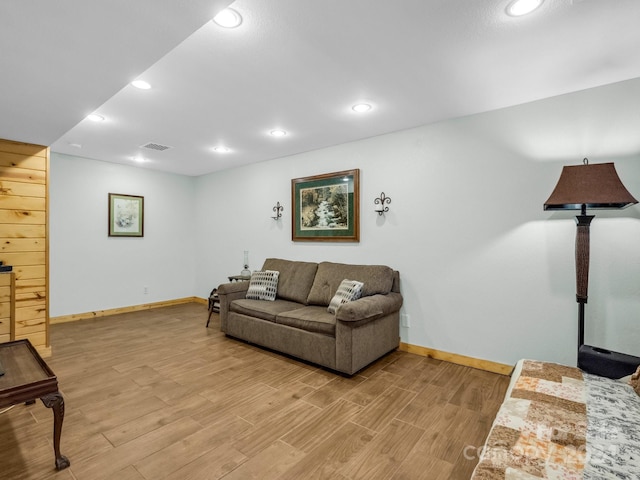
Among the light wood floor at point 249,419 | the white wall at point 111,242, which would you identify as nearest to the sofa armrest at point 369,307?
the light wood floor at point 249,419

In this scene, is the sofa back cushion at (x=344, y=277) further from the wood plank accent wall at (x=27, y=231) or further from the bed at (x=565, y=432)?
the wood plank accent wall at (x=27, y=231)

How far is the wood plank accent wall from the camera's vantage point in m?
3.26

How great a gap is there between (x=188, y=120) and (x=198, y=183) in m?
3.19

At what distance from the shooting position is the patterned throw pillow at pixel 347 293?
3.19 m

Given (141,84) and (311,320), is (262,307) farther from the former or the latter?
(141,84)

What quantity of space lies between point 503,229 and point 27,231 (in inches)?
190

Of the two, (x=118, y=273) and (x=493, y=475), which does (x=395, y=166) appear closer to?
(x=493, y=475)

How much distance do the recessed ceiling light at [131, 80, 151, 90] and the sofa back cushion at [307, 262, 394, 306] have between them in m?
2.57

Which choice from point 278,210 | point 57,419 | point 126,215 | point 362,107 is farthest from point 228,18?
point 126,215

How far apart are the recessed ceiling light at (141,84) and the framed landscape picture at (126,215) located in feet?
11.0

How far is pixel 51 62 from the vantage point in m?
1.86

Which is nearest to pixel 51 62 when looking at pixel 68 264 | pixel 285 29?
pixel 285 29

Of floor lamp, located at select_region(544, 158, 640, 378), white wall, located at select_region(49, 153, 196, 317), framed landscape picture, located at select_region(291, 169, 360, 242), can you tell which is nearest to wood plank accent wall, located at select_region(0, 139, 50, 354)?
white wall, located at select_region(49, 153, 196, 317)

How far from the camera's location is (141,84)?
8.07 ft
